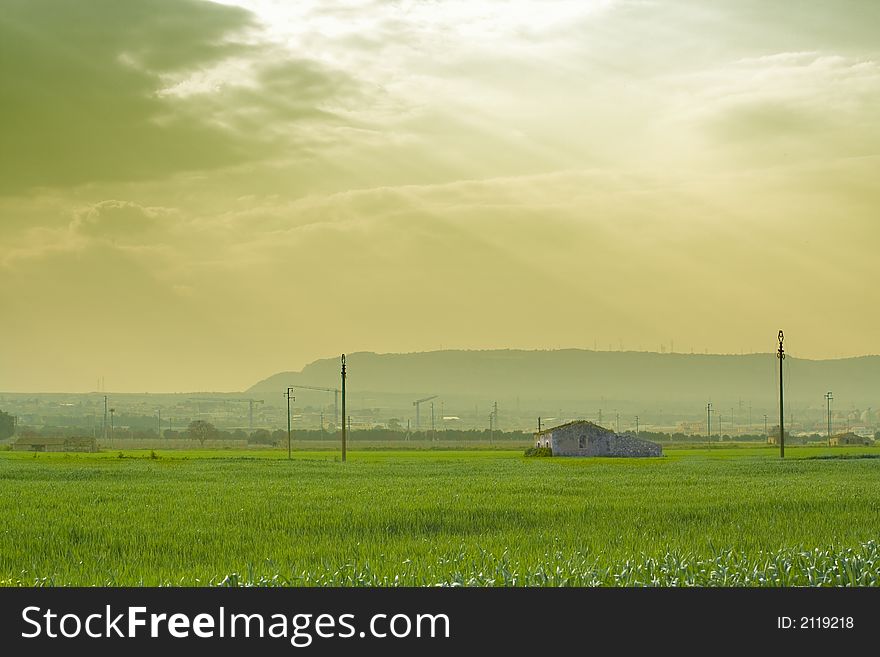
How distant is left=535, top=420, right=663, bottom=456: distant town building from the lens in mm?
101312

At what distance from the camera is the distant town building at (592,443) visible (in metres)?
101

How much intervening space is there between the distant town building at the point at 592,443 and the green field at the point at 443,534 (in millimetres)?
61832

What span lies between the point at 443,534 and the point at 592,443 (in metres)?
81.6

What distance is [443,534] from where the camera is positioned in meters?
22.0

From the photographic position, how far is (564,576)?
1336 cm

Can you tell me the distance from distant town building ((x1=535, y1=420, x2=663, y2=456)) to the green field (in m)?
61.8
